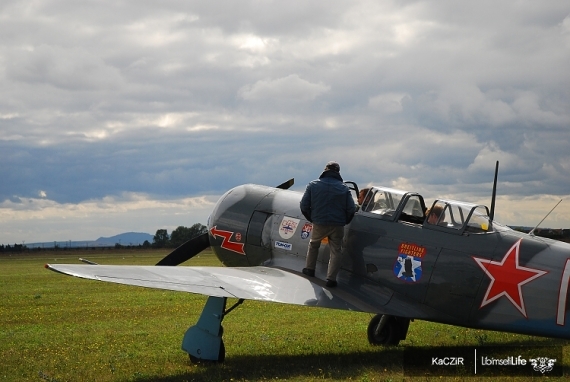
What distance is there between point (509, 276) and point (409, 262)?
1339mm

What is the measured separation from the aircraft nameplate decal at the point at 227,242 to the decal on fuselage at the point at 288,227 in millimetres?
888

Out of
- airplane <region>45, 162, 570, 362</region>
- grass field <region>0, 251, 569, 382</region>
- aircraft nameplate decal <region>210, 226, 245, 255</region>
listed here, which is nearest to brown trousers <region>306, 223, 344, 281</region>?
airplane <region>45, 162, 570, 362</region>

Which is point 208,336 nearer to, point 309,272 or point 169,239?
point 309,272

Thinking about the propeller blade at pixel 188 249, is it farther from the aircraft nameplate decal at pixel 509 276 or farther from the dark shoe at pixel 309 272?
the aircraft nameplate decal at pixel 509 276

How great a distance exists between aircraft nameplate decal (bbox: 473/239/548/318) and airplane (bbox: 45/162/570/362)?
0.04ft

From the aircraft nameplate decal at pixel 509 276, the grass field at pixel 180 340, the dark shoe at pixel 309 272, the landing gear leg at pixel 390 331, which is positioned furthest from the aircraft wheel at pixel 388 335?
the aircraft nameplate decal at pixel 509 276

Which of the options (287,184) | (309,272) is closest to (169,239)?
(287,184)

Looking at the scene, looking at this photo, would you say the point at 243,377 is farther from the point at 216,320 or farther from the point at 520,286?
the point at 520,286

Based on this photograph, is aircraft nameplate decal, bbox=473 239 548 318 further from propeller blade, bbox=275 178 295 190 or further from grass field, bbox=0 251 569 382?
propeller blade, bbox=275 178 295 190

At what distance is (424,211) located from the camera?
387 inches

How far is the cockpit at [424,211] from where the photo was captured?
899 cm

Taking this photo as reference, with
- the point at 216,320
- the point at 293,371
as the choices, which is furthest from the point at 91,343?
the point at 293,371

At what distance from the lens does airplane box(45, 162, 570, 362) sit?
820cm

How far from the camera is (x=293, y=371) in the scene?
8422 millimetres
